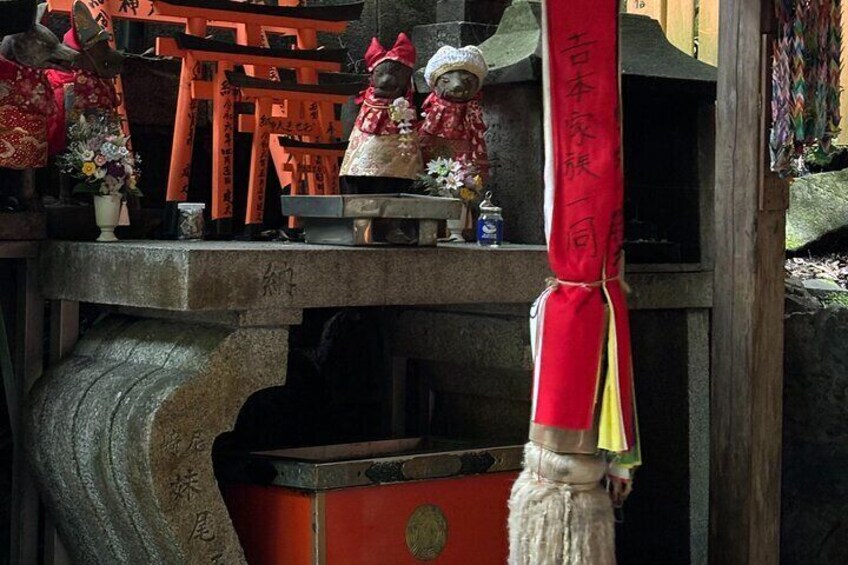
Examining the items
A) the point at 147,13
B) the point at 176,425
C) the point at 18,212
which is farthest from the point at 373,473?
the point at 147,13

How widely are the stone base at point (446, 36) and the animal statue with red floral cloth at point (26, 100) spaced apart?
7.19 ft

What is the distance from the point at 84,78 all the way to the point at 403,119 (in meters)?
1.44

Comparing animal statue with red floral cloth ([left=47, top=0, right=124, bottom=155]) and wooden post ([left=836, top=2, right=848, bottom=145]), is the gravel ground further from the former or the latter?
animal statue with red floral cloth ([left=47, top=0, right=124, bottom=155])

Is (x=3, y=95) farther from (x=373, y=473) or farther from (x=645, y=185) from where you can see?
(x=645, y=185)

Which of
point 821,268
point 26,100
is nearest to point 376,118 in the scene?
point 26,100

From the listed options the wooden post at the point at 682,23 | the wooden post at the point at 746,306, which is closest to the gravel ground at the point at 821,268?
the wooden post at the point at 682,23

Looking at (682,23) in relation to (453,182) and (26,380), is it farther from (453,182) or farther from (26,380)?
(26,380)

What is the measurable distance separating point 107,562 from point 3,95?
2.03 metres

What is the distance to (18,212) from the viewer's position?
6371 mm

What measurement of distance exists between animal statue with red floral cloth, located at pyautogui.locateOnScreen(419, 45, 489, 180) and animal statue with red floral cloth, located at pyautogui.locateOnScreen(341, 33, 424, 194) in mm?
165

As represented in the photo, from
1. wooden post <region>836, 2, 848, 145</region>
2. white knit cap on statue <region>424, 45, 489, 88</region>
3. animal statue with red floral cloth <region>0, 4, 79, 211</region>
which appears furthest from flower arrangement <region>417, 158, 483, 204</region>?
wooden post <region>836, 2, 848, 145</region>

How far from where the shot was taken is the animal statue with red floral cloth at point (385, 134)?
655 centimetres

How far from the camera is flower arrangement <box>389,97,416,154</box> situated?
6.66 metres

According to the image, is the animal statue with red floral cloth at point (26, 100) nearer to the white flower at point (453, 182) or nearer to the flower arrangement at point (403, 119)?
the flower arrangement at point (403, 119)
